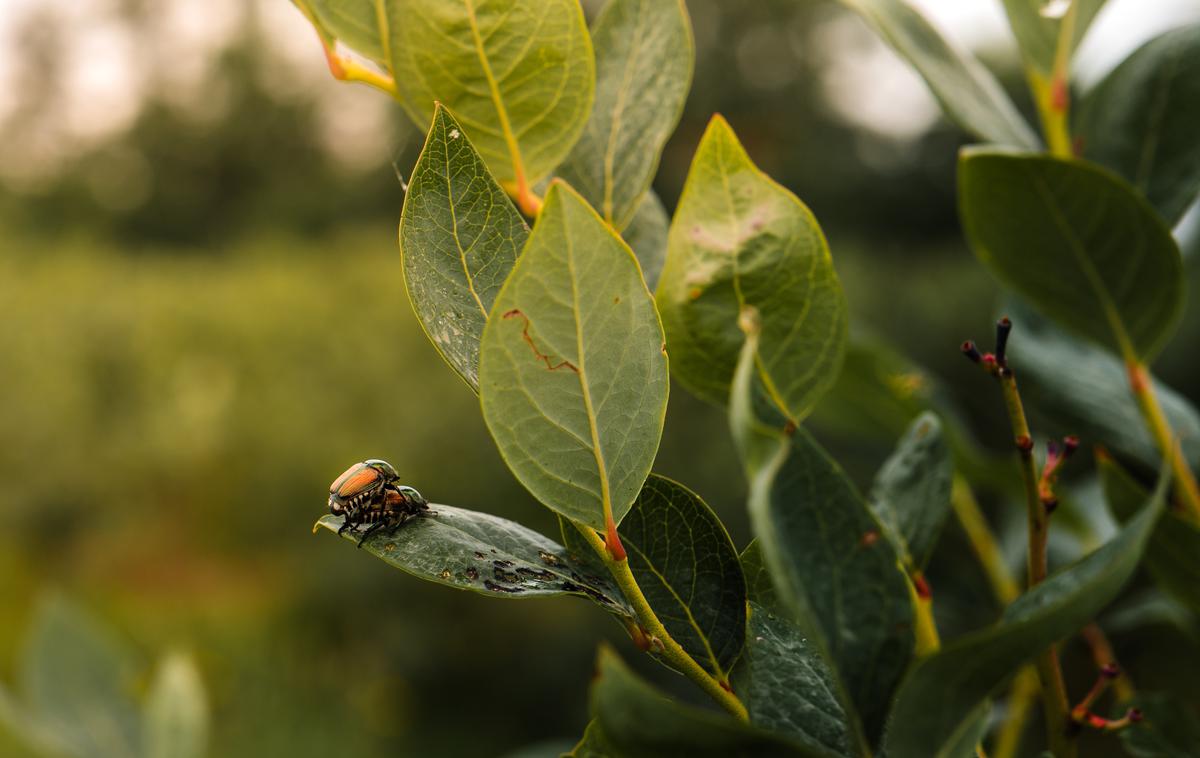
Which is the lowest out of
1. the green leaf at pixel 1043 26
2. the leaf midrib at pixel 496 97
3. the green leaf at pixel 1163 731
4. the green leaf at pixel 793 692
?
the green leaf at pixel 1163 731

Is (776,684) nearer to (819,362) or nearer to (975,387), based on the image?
(819,362)

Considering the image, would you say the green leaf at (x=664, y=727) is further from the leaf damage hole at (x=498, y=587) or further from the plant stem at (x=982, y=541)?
the plant stem at (x=982, y=541)

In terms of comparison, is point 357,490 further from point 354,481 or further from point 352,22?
point 352,22

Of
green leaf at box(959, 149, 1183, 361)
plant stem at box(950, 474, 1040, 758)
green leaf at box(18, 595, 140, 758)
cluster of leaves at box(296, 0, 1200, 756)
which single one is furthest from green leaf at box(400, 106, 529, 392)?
green leaf at box(18, 595, 140, 758)

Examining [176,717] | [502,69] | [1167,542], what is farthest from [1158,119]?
[176,717]

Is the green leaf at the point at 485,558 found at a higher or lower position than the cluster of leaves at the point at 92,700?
higher

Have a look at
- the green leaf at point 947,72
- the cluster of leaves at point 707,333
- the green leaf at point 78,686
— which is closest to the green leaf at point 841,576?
the cluster of leaves at point 707,333
